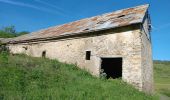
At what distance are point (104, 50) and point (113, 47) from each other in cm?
73

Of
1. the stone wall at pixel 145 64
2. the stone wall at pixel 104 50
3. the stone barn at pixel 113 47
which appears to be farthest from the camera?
the stone wall at pixel 145 64

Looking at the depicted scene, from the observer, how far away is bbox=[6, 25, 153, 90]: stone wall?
13.7 meters

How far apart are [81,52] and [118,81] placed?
13.8ft

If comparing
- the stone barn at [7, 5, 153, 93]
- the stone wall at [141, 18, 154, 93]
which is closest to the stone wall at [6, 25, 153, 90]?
the stone barn at [7, 5, 153, 93]

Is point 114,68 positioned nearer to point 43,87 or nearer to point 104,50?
point 104,50

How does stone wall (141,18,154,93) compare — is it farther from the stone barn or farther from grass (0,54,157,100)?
grass (0,54,157,100)

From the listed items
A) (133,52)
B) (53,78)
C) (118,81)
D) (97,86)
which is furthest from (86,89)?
(133,52)

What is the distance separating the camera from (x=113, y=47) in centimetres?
1488

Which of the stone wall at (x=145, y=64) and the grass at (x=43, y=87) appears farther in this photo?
the stone wall at (x=145, y=64)

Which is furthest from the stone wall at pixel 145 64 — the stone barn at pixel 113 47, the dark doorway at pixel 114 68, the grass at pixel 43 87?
the dark doorway at pixel 114 68

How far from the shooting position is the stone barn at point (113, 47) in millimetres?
13820

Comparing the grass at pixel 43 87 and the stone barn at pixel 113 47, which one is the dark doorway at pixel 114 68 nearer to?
the stone barn at pixel 113 47

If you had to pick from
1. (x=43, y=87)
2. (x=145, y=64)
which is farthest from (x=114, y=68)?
(x=43, y=87)

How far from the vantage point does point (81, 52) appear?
55.4 feet
